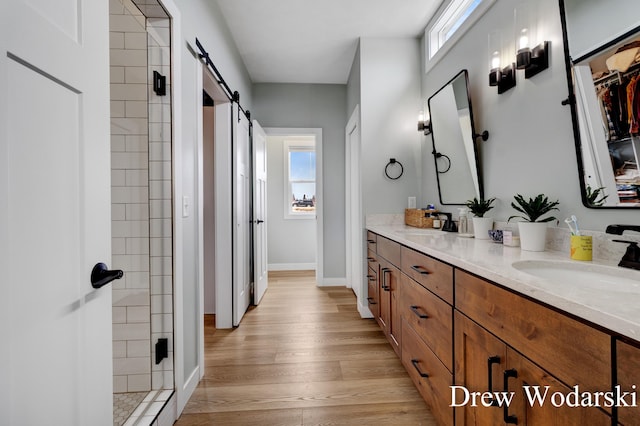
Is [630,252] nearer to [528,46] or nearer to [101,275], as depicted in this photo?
[528,46]

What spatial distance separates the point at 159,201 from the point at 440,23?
8.55 feet

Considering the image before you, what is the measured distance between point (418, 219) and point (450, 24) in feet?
5.47

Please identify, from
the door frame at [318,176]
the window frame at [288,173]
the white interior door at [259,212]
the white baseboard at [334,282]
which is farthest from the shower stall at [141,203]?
the window frame at [288,173]

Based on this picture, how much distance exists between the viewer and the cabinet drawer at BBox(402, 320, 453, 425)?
47.5 inches

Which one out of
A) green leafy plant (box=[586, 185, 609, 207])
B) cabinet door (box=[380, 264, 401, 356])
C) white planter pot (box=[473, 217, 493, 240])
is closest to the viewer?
green leafy plant (box=[586, 185, 609, 207])

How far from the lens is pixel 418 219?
253cm

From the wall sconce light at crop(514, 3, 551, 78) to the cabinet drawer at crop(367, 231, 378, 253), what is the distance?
1524 millimetres

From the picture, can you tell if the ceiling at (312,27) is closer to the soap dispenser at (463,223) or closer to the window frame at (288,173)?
the window frame at (288,173)

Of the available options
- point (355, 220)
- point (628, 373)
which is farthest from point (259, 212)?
point (628, 373)

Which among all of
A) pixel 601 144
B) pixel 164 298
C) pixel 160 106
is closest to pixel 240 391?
pixel 164 298

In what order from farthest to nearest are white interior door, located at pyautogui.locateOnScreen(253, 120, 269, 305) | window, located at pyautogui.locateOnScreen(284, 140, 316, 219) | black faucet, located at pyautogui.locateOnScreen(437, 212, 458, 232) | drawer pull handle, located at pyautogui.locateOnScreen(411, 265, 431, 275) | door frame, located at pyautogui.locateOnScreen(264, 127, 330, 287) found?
window, located at pyautogui.locateOnScreen(284, 140, 316, 219)
door frame, located at pyautogui.locateOnScreen(264, 127, 330, 287)
white interior door, located at pyautogui.locateOnScreen(253, 120, 269, 305)
black faucet, located at pyautogui.locateOnScreen(437, 212, 458, 232)
drawer pull handle, located at pyautogui.locateOnScreen(411, 265, 431, 275)

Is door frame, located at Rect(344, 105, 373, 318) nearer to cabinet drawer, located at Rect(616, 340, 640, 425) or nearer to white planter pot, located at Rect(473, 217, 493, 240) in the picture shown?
white planter pot, located at Rect(473, 217, 493, 240)

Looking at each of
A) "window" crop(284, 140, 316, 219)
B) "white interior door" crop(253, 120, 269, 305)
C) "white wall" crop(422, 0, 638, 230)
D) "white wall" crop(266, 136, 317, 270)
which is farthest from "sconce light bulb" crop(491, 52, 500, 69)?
"white wall" crop(266, 136, 317, 270)

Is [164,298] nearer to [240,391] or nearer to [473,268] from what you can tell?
[240,391]
